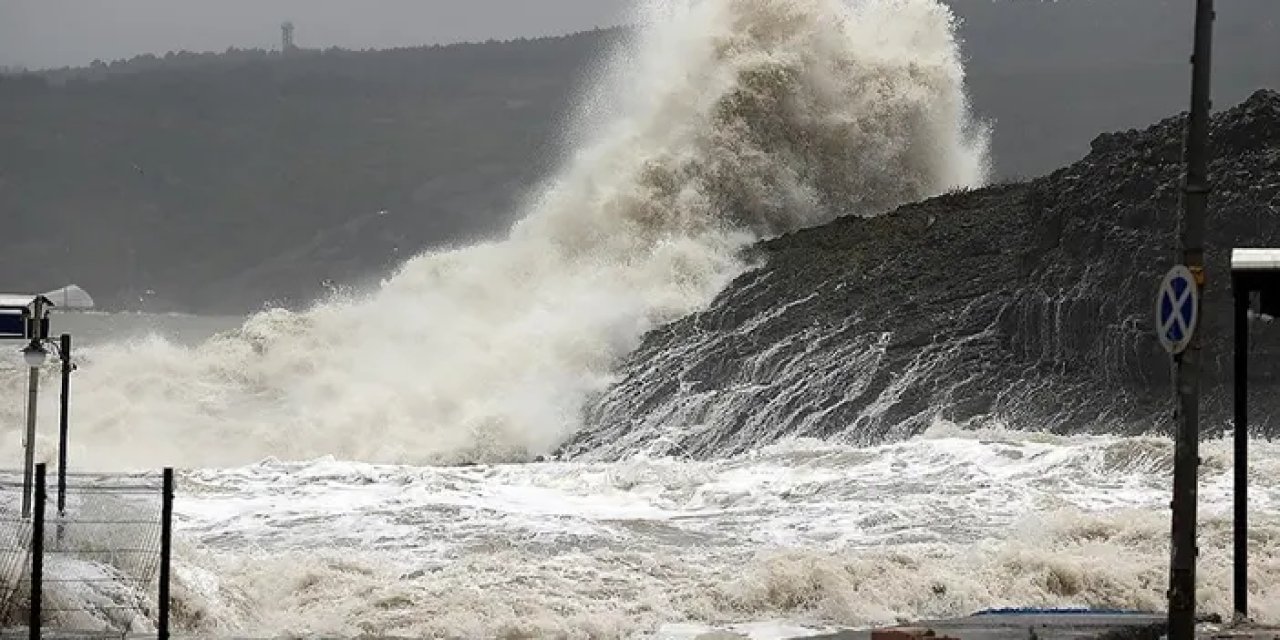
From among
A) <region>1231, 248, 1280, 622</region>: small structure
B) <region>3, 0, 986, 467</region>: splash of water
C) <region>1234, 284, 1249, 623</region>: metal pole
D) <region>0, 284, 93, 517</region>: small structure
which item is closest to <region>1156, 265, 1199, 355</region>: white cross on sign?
<region>1231, 248, 1280, 622</region>: small structure

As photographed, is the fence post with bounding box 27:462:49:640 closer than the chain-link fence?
Yes

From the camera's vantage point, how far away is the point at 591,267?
38469 millimetres

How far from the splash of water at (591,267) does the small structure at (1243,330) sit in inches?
726

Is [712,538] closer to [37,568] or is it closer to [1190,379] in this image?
[37,568]

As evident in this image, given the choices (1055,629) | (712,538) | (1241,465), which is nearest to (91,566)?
(1055,629)

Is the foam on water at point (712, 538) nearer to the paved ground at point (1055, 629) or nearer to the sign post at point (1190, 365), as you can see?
the paved ground at point (1055, 629)

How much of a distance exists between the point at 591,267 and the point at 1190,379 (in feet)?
98.1

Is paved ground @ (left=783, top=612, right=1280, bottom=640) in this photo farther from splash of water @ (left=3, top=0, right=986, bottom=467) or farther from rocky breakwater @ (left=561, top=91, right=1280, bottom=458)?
splash of water @ (left=3, top=0, right=986, bottom=467)

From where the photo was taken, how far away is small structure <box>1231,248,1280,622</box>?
11117 millimetres

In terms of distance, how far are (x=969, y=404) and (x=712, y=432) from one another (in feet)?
12.5

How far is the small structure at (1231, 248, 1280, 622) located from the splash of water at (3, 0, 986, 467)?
18.4 m

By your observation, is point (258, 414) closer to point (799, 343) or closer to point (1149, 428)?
point (799, 343)

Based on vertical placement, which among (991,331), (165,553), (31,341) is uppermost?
(991,331)

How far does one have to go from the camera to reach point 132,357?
1469 inches
